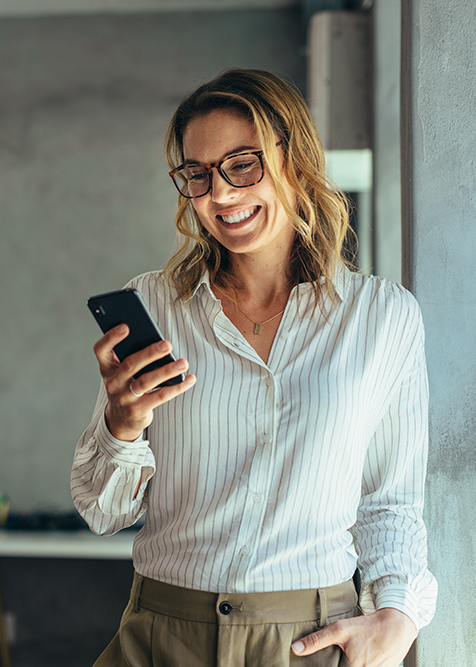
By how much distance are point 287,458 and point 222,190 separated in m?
0.49

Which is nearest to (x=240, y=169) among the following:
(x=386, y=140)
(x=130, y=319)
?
(x=130, y=319)

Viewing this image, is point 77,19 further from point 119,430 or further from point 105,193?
point 119,430

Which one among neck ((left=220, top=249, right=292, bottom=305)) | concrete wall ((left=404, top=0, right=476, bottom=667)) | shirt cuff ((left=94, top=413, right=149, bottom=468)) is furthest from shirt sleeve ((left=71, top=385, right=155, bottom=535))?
concrete wall ((left=404, top=0, right=476, bottom=667))

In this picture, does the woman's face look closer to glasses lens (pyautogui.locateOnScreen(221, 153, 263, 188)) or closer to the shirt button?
glasses lens (pyautogui.locateOnScreen(221, 153, 263, 188))

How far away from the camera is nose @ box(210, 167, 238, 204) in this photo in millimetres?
1070

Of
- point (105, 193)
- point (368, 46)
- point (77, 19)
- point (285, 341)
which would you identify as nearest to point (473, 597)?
point (285, 341)

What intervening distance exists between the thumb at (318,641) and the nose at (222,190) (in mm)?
750

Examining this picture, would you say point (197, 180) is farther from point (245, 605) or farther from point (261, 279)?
point (245, 605)

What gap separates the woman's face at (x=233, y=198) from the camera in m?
1.08

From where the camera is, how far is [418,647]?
1.21m

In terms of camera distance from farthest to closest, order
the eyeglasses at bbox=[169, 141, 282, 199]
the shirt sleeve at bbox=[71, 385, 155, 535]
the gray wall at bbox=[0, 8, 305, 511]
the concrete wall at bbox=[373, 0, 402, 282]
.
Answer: the gray wall at bbox=[0, 8, 305, 511]
the concrete wall at bbox=[373, 0, 402, 282]
the eyeglasses at bbox=[169, 141, 282, 199]
the shirt sleeve at bbox=[71, 385, 155, 535]

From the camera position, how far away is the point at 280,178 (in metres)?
1.11

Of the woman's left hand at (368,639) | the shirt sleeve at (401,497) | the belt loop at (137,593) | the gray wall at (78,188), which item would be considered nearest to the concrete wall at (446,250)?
the shirt sleeve at (401,497)

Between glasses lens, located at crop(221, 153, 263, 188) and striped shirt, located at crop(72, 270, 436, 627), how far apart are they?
0.74 feet
